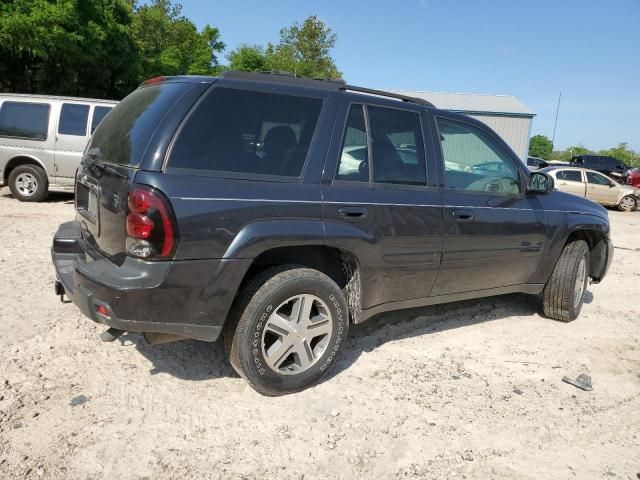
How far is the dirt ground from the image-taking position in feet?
8.40

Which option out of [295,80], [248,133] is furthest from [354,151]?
[248,133]

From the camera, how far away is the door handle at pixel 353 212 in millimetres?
3157

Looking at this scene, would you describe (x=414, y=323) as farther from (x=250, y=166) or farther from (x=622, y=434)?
(x=250, y=166)

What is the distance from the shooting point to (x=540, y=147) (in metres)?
78.7

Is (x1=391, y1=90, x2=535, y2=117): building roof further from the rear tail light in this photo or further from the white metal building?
the rear tail light

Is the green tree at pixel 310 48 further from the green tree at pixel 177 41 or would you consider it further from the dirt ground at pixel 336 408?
the dirt ground at pixel 336 408

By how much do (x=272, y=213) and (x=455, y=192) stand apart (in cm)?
162

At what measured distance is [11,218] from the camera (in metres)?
8.14

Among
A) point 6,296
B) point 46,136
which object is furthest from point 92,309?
point 46,136

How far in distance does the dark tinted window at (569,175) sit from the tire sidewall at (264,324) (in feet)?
52.9

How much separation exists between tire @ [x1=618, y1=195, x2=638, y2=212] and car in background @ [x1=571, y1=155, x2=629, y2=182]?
947 centimetres

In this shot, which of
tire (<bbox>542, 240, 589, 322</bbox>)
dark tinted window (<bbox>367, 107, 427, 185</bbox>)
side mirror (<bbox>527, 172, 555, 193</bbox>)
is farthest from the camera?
tire (<bbox>542, 240, 589, 322</bbox>)

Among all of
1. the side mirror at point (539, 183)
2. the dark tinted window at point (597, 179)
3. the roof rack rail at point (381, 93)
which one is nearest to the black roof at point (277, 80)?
the roof rack rail at point (381, 93)

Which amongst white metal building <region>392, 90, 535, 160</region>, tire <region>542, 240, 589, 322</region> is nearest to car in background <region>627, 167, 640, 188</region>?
white metal building <region>392, 90, 535, 160</region>
